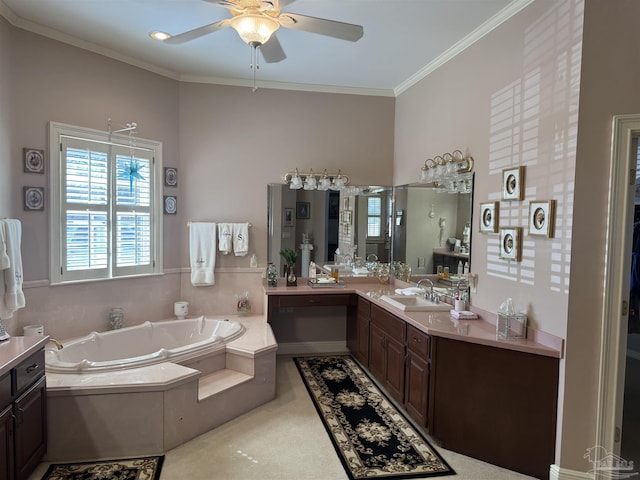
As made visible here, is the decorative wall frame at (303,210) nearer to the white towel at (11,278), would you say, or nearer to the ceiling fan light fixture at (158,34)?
the ceiling fan light fixture at (158,34)

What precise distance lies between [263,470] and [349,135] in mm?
3599

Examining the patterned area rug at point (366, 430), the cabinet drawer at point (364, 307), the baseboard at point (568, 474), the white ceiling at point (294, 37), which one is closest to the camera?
the baseboard at point (568, 474)

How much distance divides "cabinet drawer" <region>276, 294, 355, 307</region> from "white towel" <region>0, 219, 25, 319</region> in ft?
7.26

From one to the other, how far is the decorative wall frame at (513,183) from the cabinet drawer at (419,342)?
1.14 meters

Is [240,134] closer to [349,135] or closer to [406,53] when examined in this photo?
[349,135]

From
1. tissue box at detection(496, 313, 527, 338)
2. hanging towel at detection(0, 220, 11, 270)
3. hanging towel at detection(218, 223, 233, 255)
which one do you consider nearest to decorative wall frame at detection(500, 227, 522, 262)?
tissue box at detection(496, 313, 527, 338)

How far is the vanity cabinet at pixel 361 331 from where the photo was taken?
13.4 feet

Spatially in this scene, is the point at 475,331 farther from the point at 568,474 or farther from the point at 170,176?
the point at 170,176

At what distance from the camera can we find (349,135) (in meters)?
4.81

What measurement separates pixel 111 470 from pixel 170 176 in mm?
2871

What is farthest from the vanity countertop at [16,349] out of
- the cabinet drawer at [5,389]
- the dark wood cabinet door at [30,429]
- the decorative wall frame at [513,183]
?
the decorative wall frame at [513,183]

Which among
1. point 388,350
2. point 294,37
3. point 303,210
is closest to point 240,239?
point 303,210

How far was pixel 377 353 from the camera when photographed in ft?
12.4

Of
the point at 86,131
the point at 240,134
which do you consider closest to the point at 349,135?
the point at 240,134
